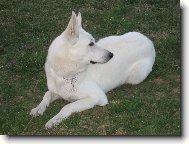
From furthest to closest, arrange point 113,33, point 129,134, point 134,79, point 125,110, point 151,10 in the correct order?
point 151,10 → point 113,33 → point 134,79 → point 125,110 → point 129,134

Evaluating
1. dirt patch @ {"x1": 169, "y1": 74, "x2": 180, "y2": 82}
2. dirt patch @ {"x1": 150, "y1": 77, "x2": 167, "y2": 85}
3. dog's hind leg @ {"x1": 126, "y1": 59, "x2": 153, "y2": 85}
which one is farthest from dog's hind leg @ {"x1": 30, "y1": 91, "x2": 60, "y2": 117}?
dirt patch @ {"x1": 169, "y1": 74, "x2": 180, "y2": 82}

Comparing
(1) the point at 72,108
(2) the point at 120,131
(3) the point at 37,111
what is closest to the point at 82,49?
(1) the point at 72,108

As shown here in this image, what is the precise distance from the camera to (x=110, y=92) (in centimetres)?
750

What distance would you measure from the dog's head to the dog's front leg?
506mm

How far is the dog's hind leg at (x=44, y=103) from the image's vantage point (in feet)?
22.2

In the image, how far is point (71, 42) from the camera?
6.77 m

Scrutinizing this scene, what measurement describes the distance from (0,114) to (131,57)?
2145 millimetres

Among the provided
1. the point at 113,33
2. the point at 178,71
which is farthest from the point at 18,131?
the point at 113,33

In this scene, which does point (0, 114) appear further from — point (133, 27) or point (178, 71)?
point (133, 27)

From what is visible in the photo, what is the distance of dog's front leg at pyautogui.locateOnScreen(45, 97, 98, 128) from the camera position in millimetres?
6426

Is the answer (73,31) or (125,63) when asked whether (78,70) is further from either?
(125,63)

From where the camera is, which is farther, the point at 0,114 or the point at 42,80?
the point at 42,80

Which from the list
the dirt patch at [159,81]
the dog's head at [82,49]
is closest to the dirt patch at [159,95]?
the dirt patch at [159,81]

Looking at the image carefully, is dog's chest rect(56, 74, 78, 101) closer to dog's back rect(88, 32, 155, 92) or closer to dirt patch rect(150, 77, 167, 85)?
dog's back rect(88, 32, 155, 92)
